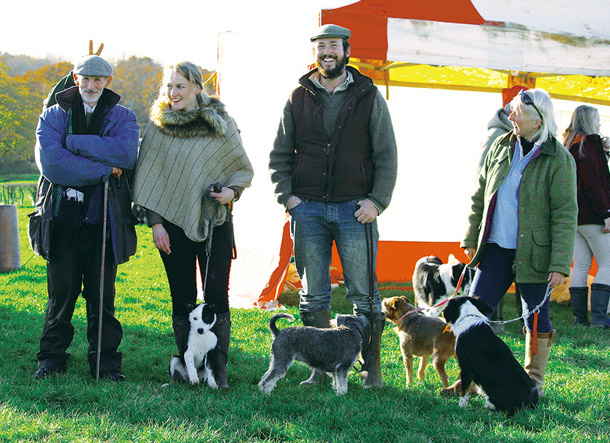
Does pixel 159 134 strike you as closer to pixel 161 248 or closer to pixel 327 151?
pixel 161 248

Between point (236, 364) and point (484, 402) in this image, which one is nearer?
point (484, 402)

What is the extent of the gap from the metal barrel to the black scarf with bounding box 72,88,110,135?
512 cm

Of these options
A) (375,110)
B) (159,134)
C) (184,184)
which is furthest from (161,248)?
(375,110)

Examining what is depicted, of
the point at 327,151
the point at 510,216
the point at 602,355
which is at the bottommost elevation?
the point at 602,355

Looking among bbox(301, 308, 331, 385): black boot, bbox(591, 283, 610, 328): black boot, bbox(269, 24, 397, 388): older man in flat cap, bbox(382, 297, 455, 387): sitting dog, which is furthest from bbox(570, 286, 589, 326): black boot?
bbox(301, 308, 331, 385): black boot

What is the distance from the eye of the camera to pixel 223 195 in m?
3.44

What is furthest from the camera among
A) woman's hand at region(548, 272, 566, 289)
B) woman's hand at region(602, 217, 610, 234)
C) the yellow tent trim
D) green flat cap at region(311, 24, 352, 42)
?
the yellow tent trim

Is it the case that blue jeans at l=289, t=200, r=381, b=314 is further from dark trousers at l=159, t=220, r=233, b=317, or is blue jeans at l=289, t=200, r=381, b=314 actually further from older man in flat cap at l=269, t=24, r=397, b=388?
dark trousers at l=159, t=220, r=233, b=317

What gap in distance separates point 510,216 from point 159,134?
1.96 m

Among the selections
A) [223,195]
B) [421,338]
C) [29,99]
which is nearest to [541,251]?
[421,338]

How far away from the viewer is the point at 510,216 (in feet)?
11.2

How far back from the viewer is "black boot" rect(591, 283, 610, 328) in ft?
18.3

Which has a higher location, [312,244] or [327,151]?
[327,151]

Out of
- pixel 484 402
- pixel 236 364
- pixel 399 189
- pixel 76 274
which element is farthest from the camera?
pixel 399 189
